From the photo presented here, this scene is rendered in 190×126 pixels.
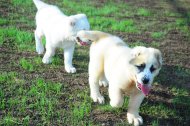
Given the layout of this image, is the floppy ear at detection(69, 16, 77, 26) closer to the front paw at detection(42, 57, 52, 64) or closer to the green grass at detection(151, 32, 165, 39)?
the front paw at detection(42, 57, 52, 64)

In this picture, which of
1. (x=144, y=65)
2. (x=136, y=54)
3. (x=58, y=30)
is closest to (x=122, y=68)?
(x=136, y=54)

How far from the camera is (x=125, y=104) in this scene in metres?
5.31

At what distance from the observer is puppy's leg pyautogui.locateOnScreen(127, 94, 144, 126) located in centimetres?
480

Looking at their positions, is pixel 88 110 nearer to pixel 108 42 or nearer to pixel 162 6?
pixel 108 42

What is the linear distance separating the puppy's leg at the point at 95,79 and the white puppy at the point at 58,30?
30.4 inches

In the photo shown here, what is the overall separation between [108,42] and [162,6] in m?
6.30

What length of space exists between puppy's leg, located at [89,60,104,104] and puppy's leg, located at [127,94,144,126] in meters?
0.54

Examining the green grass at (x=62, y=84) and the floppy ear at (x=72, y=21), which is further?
the floppy ear at (x=72, y=21)

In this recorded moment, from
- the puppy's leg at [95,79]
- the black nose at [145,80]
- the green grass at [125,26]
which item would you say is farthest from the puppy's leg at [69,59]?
the green grass at [125,26]

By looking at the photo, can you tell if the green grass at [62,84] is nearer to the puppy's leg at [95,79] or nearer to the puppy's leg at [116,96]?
the puppy's leg at [95,79]

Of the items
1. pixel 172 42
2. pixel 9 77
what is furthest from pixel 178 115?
pixel 172 42

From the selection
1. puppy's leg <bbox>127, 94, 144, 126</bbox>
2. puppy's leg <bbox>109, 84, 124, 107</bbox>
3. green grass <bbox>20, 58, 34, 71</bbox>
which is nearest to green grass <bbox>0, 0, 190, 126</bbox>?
green grass <bbox>20, 58, 34, 71</bbox>

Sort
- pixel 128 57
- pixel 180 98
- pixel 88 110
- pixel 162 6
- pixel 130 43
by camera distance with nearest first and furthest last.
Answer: pixel 128 57 < pixel 88 110 < pixel 180 98 < pixel 130 43 < pixel 162 6

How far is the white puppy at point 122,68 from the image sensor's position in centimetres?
429
